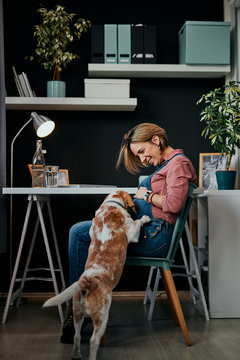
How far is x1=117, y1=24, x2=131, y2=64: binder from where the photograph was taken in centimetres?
322

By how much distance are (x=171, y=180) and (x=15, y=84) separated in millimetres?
1933

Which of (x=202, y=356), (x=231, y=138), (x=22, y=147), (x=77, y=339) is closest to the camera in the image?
(x=77, y=339)

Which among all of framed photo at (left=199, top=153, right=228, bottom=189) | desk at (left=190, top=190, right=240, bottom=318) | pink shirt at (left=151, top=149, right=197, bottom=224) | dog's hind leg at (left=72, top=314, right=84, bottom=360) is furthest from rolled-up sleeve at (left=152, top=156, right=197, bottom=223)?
framed photo at (left=199, top=153, right=228, bottom=189)

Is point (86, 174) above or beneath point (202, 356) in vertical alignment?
above

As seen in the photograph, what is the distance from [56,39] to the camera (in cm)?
320

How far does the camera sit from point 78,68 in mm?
3477

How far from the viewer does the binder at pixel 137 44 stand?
323cm

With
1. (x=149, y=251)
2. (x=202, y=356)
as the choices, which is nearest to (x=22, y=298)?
(x=149, y=251)

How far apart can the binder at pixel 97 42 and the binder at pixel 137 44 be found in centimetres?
25

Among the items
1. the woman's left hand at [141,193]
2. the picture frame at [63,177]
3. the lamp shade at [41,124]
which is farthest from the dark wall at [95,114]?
the woman's left hand at [141,193]

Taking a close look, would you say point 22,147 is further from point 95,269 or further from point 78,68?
point 95,269

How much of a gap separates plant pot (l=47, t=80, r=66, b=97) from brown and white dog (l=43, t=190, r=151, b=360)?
1.42m

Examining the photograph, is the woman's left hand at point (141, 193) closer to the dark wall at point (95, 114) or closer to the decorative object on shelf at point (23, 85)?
the dark wall at point (95, 114)

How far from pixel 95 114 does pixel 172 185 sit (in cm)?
159
